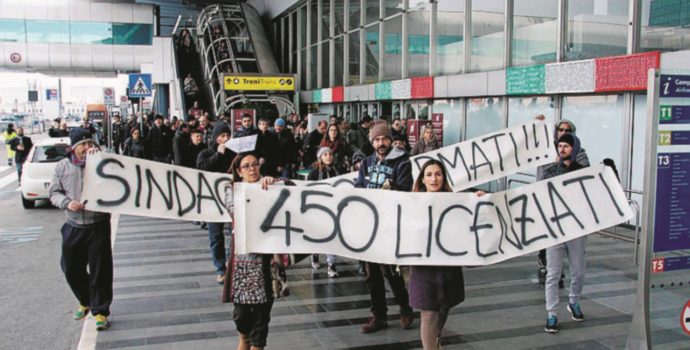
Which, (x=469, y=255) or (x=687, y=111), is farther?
(x=469, y=255)

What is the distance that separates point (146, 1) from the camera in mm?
49469

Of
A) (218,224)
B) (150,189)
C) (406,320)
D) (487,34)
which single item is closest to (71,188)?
(150,189)

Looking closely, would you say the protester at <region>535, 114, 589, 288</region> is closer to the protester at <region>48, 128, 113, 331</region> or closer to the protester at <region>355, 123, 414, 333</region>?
the protester at <region>355, 123, 414, 333</region>

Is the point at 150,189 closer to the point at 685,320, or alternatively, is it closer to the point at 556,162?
the point at 556,162

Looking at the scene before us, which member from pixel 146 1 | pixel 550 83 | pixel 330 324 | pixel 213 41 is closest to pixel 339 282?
pixel 330 324

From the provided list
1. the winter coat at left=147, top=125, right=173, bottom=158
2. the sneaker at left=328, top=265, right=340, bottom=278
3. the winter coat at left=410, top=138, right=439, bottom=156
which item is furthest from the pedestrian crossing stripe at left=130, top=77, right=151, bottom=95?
the sneaker at left=328, top=265, right=340, bottom=278

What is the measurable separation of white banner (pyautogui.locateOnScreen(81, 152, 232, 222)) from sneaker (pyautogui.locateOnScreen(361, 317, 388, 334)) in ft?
5.46

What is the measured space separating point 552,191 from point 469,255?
93cm

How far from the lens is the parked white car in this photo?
15.2m

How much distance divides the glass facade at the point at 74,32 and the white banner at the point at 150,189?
47.0 metres

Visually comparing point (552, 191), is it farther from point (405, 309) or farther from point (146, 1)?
point (146, 1)

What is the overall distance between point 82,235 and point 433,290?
358 cm

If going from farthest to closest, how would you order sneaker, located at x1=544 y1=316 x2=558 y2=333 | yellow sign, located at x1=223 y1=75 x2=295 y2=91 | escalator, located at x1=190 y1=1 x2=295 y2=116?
1. escalator, located at x1=190 y1=1 x2=295 y2=116
2. yellow sign, located at x1=223 y1=75 x2=295 y2=91
3. sneaker, located at x1=544 y1=316 x2=558 y2=333

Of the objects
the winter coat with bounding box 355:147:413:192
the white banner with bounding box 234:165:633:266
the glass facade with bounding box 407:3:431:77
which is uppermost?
the glass facade with bounding box 407:3:431:77
